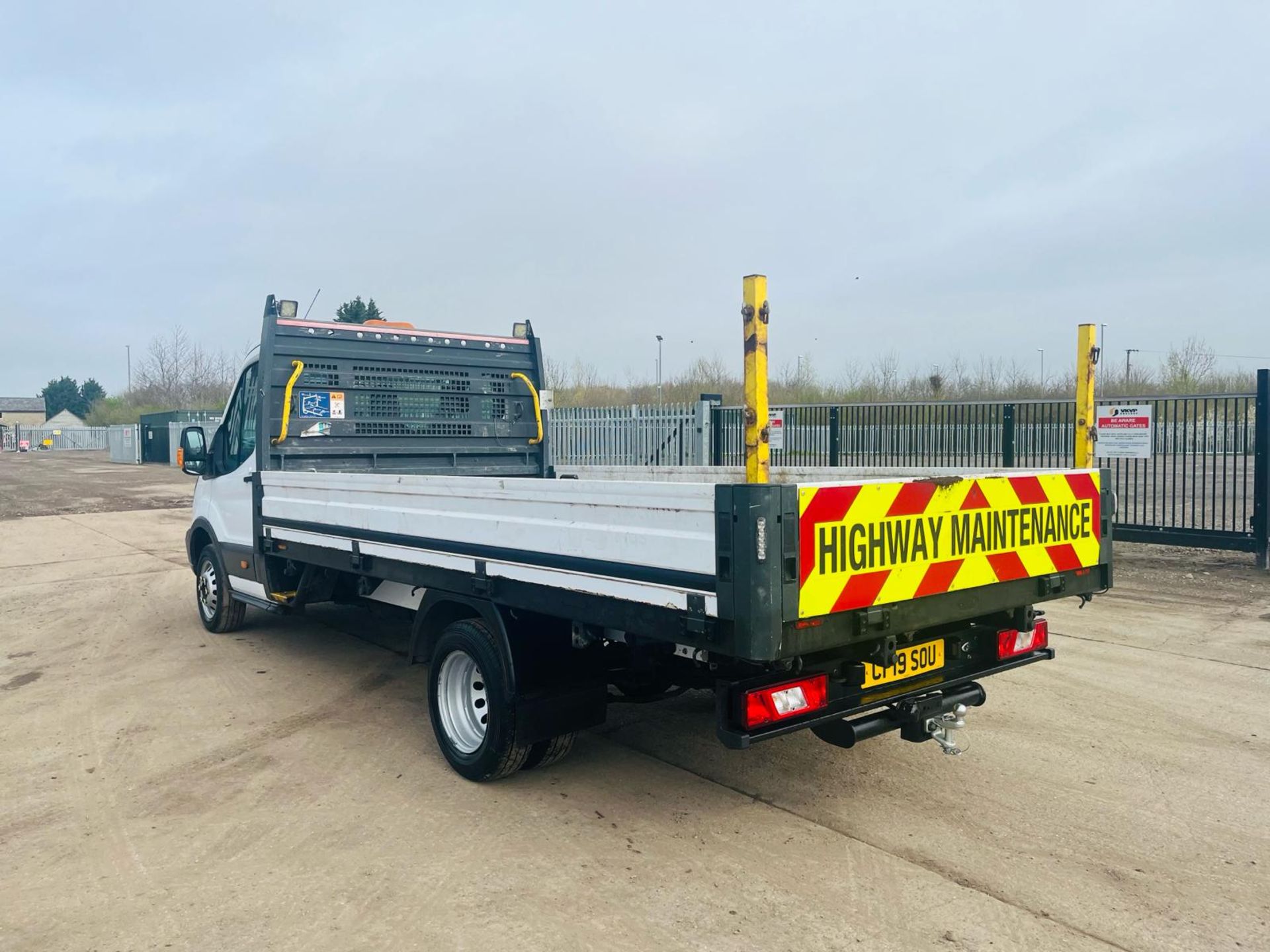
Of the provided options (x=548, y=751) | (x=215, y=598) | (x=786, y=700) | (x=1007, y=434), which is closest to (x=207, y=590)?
(x=215, y=598)

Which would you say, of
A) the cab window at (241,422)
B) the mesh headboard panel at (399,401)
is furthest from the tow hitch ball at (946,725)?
the cab window at (241,422)

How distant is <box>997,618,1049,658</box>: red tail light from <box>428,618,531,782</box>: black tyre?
2.24 meters

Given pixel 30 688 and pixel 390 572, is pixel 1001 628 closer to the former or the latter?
pixel 390 572

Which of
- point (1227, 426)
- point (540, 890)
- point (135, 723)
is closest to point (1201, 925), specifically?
point (540, 890)

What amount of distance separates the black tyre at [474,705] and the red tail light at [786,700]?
1.22 meters

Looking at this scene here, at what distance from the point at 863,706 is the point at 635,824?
3.68 feet

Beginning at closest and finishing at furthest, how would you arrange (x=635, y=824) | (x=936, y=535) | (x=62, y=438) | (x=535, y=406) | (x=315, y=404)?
(x=936, y=535)
(x=635, y=824)
(x=315, y=404)
(x=535, y=406)
(x=62, y=438)

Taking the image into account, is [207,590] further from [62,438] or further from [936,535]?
[62,438]

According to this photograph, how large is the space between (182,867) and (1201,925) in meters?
Answer: 3.76

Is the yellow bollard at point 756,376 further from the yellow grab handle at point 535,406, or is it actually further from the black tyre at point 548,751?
the yellow grab handle at point 535,406

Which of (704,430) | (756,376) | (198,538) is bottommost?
(198,538)

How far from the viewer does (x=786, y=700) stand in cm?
360

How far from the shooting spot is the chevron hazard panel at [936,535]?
335cm

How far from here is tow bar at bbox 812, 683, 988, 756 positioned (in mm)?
3893
